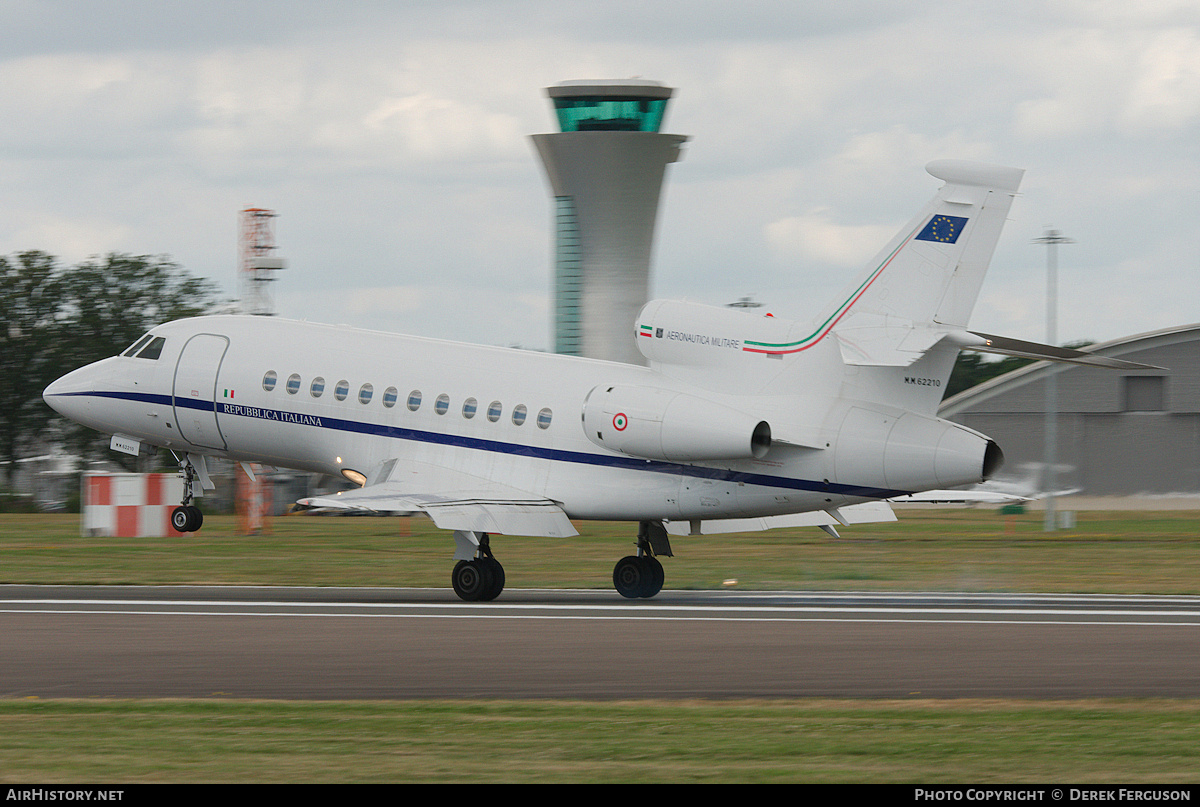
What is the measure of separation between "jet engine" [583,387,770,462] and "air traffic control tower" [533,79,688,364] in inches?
2041

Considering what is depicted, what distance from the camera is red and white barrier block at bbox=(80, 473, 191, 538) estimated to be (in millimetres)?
42344

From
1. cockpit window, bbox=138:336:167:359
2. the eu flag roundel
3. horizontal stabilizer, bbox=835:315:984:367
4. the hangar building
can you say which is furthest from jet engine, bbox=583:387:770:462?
the hangar building

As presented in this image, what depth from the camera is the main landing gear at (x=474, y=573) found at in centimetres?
2398

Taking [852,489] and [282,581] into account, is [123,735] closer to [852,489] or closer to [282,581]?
[852,489]

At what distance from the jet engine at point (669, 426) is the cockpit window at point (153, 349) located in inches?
366

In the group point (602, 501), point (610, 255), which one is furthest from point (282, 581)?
point (610, 255)

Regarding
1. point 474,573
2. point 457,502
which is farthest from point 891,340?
point 474,573

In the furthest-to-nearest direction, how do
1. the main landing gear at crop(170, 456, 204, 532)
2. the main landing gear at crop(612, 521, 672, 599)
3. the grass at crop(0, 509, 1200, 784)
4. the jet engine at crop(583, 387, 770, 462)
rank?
the main landing gear at crop(170, 456, 204, 532) → the main landing gear at crop(612, 521, 672, 599) → the jet engine at crop(583, 387, 770, 462) → the grass at crop(0, 509, 1200, 784)

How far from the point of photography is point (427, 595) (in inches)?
1010

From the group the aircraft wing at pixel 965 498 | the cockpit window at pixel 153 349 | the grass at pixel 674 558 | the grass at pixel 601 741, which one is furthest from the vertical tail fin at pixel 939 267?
the cockpit window at pixel 153 349

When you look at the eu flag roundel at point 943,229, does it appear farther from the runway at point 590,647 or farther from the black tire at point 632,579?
the black tire at point 632,579

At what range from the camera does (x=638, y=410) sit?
2314 cm

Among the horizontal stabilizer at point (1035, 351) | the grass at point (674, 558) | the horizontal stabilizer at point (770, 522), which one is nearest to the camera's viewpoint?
the horizontal stabilizer at point (1035, 351)

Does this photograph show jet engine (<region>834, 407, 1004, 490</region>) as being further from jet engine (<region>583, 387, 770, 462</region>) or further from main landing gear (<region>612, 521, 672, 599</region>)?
main landing gear (<region>612, 521, 672, 599</region>)
